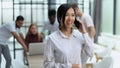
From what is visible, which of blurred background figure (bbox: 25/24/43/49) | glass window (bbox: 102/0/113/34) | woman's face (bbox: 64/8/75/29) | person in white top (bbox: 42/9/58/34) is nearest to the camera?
woman's face (bbox: 64/8/75/29)

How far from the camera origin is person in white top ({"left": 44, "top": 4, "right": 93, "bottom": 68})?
64.0 inches

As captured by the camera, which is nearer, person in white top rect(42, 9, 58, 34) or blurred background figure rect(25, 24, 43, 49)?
person in white top rect(42, 9, 58, 34)

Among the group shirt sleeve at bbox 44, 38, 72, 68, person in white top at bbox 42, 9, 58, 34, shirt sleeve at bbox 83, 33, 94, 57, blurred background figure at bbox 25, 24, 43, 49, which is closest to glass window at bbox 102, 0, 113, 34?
person in white top at bbox 42, 9, 58, 34

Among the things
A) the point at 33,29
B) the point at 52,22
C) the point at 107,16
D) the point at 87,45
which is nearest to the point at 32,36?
the point at 33,29

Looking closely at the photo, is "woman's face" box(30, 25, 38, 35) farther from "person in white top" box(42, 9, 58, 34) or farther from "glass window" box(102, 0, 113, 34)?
"glass window" box(102, 0, 113, 34)

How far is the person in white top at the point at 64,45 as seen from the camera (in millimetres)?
1625

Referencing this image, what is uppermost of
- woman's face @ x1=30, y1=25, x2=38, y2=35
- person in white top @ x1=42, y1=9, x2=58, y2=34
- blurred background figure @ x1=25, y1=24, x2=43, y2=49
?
person in white top @ x1=42, y1=9, x2=58, y2=34

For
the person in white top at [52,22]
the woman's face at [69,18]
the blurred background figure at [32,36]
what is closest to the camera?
the woman's face at [69,18]

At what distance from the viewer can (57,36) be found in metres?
1.67

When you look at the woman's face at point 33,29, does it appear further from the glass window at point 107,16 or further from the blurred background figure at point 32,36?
the glass window at point 107,16

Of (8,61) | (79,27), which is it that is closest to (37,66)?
(79,27)

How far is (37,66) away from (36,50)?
1.01 meters

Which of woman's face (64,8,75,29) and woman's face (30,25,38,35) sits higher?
woman's face (64,8,75,29)

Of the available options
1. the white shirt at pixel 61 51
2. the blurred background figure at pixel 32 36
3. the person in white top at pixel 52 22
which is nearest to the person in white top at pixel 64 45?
the white shirt at pixel 61 51
